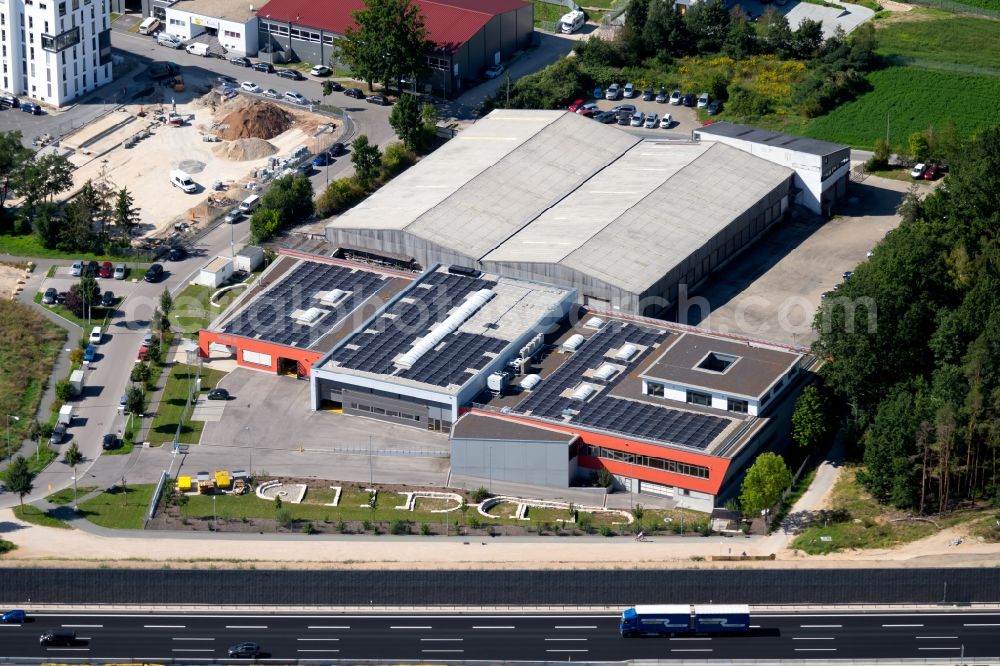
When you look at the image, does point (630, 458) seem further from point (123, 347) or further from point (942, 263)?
point (123, 347)

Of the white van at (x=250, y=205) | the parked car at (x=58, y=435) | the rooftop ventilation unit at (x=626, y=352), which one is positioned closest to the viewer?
the parked car at (x=58, y=435)

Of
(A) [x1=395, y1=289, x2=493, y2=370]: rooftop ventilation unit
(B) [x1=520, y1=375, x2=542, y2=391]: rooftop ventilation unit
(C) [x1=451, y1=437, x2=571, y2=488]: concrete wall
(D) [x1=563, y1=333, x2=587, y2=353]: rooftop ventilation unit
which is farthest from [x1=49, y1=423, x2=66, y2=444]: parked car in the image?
(D) [x1=563, y1=333, x2=587, y2=353]: rooftop ventilation unit

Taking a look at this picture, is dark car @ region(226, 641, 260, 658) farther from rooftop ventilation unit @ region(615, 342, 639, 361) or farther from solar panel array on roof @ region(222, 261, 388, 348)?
rooftop ventilation unit @ region(615, 342, 639, 361)

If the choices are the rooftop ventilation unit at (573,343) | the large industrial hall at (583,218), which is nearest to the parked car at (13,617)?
the rooftop ventilation unit at (573,343)

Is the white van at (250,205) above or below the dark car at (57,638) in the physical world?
above

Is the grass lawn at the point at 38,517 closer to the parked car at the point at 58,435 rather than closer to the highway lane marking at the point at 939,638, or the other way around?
the parked car at the point at 58,435

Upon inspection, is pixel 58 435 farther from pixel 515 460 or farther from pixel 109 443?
pixel 515 460

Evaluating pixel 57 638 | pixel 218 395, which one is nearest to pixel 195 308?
pixel 218 395
